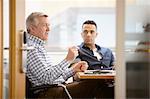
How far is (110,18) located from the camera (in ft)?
14.8

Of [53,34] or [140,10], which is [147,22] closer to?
[140,10]

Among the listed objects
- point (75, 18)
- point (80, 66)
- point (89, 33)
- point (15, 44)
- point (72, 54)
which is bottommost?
point (80, 66)

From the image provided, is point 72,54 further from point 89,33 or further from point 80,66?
point 89,33

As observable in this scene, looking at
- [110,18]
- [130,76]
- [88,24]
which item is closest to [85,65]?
[88,24]

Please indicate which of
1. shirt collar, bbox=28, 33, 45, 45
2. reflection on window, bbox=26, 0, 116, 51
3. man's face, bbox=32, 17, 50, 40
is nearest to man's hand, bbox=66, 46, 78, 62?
reflection on window, bbox=26, 0, 116, 51

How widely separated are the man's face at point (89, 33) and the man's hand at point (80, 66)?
0.39 meters

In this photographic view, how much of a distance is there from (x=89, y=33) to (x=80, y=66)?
0.60 m

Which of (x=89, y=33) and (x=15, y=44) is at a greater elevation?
(x=89, y=33)

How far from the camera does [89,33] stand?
4160mm

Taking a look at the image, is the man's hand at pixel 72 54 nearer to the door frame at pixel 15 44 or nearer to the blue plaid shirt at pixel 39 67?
the blue plaid shirt at pixel 39 67

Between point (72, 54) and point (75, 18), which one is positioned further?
point (75, 18)

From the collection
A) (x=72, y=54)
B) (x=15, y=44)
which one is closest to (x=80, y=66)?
(x=72, y=54)

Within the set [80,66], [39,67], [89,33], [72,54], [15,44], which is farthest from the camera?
Result: [89,33]

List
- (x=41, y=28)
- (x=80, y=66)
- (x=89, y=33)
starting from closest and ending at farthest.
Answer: (x=41, y=28)
(x=80, y=66)
(x=89, y=33)
